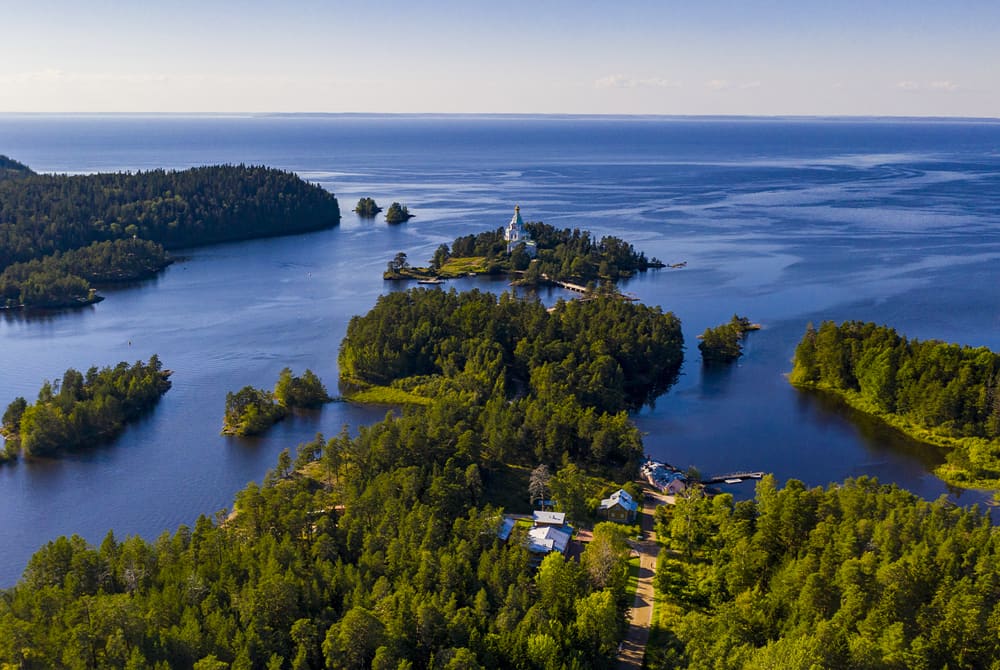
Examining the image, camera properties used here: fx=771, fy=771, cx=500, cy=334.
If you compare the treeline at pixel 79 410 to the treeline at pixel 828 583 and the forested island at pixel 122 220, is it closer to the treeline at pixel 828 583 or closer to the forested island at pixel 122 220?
the forested island at pixel 122 220

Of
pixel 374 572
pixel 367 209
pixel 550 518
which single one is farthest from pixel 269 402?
pixel 367 209

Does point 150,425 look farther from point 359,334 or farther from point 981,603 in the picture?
point 981,603

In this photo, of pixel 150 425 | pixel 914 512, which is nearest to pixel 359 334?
pixel 150 425

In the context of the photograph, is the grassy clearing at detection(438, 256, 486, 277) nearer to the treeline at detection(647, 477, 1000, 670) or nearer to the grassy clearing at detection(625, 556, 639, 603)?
the treeline at detection(647, 477, 1000, 670)

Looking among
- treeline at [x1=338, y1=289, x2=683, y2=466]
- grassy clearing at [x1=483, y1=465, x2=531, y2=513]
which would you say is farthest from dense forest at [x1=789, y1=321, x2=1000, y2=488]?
grassy clearing at [x1=483, y1=465, x2=531, y2=513]

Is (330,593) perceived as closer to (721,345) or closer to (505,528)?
(505,528)
